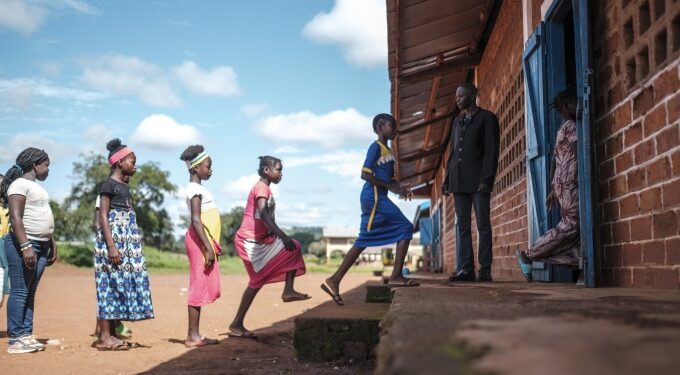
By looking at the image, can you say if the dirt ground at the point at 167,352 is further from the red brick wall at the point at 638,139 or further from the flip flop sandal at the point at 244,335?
the red brick wall at the point at 638,139

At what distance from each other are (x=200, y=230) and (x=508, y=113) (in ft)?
12.5

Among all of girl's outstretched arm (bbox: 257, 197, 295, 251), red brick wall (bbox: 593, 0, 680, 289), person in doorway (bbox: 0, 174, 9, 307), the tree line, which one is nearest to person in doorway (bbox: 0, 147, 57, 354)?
person in doorway (bbox: 0, 174, 9, 307)

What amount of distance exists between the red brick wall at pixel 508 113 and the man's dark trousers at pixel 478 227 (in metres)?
1.12

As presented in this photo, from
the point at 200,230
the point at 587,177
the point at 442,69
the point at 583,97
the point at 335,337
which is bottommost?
the point at 335,337

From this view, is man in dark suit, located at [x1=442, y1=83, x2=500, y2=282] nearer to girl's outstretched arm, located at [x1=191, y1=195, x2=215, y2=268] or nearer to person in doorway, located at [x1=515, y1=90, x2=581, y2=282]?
person in doorway, located at [x1=515, y1=90, x2=581, y2=282]

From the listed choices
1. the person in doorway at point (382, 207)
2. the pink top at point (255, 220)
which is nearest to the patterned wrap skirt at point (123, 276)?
the pink top at point (255, 220)

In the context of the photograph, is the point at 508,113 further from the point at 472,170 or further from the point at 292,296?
the point at 292,296

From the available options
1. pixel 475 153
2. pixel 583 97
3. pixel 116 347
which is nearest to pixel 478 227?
pixel 475 153

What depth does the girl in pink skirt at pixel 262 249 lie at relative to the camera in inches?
224

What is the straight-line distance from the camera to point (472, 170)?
16.6ft

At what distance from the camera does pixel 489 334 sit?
1353 mm

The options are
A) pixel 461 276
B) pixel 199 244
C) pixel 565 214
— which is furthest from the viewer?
pixel 199 244

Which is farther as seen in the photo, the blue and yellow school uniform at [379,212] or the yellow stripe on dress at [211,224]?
the yellow stripe on dress at [211,224]

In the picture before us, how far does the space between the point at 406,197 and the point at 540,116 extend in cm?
140
